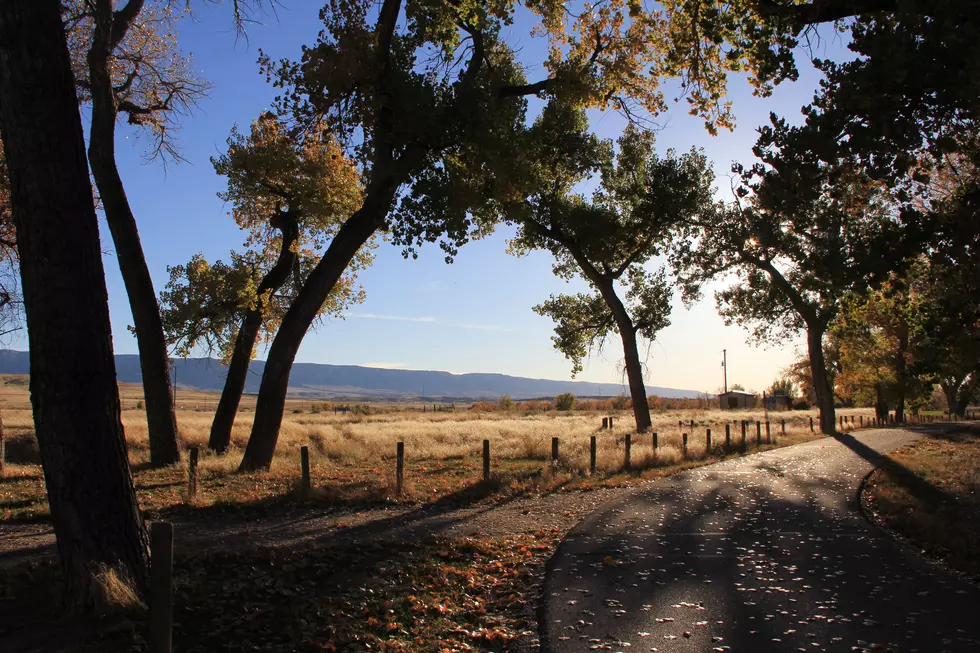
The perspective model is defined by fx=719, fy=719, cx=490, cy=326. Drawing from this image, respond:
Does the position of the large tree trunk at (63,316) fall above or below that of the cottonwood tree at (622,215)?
below

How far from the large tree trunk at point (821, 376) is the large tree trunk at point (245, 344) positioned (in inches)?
1059

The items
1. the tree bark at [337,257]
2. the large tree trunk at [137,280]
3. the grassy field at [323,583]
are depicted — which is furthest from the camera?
the large tree trunk at [137,280]

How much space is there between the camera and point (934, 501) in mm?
13141

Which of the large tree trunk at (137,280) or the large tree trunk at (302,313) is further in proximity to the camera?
the large tree trunk at (137,280)

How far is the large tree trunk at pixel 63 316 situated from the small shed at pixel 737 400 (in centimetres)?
9043

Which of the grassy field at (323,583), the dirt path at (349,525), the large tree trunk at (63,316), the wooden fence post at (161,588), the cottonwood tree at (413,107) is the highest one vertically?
the cottonwood tree at (413,107)

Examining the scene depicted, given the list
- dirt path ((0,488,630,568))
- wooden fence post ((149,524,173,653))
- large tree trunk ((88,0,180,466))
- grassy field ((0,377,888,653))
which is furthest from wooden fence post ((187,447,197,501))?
wooden fence post ((149,524,173,653))

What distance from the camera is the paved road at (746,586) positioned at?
229 inches

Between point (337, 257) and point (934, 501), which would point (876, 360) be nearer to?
point (934, 501)

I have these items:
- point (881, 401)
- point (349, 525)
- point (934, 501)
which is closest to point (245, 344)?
point (349, 525)

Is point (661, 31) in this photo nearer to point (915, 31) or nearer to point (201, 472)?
point (915, 31)

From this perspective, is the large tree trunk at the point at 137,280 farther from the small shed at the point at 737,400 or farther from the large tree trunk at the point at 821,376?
the small shed at the point at 737,400

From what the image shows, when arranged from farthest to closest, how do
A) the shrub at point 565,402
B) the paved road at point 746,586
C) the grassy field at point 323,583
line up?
the shrub at point 565,402, the paved road at point 746,586, the grassy field at point 323,583

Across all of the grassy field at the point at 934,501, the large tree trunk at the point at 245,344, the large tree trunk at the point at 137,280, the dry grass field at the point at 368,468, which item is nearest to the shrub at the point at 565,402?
the dry grass field at the point at 368,468
